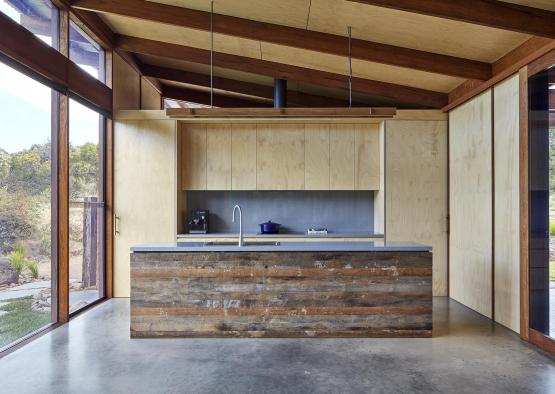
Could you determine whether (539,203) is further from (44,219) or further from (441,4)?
(44,219)

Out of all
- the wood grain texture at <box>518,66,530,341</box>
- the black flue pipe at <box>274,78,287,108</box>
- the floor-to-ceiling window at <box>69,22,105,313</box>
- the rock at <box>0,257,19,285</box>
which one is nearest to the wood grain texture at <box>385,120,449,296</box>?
the black flue pipe at <box>274,78,287,108</box>

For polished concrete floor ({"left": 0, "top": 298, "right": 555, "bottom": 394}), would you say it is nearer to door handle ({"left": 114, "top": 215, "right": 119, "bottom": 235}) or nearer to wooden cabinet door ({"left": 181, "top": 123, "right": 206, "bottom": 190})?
door handle ({"left": 114, "top": 215, "right": 119, "bottom": 235})

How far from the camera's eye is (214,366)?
10.1ft

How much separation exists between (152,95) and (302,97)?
2635 mm

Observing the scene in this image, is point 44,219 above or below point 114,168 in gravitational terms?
below

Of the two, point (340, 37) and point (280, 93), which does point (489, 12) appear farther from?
point (280, 93)

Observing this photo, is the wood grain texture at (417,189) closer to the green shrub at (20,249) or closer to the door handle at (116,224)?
Result: the door handle at (116,224)

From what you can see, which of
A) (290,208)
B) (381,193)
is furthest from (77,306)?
(381,193)

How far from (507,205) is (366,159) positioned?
6.67 ft

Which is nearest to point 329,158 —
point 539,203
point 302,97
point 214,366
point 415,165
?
point 415,165

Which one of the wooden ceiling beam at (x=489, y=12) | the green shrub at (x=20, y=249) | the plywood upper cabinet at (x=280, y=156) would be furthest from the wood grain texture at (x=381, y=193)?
the green shrub at (x=20, y=249)

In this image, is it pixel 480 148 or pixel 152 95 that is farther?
pixel 152 95

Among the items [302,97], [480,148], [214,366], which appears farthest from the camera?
[302,97]

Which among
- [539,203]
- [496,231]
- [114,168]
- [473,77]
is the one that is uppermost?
[473,77]
